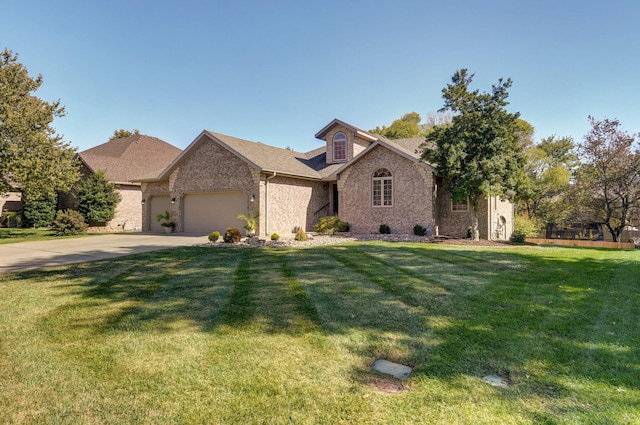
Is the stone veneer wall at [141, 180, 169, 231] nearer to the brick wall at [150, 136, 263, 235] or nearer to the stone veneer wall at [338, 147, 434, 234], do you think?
the brick wall at [150, 136, 263, 235]

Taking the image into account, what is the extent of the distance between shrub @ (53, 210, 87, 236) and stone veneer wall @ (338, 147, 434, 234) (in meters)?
15.4

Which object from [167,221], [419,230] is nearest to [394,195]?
[419,230]

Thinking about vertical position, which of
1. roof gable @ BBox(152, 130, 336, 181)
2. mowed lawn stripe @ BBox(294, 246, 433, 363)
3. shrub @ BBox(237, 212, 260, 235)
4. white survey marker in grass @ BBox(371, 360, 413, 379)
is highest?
roof gable @ BBox(152, 130, 336, 181)

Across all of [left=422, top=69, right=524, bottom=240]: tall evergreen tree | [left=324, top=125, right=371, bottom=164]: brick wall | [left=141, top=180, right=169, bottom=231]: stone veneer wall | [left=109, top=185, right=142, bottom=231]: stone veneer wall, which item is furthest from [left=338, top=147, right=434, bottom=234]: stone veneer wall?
[left=109, top=185, right=142, bottom=231]: stone veneer wall

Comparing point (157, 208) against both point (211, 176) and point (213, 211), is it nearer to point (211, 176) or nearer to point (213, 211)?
point (213, 211)

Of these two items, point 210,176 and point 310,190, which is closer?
point 210,176

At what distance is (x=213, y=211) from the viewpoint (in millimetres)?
20141

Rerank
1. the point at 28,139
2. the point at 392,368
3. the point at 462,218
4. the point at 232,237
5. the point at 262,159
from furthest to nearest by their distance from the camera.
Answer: the point at 28,139, the point at 262,159, the point at 462,218, the point at 232,237, the point at 392,368

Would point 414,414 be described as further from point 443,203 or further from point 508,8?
point 443,203

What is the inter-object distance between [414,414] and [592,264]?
896 cm

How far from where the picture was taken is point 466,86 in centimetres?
1531

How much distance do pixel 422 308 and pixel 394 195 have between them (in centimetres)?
1324

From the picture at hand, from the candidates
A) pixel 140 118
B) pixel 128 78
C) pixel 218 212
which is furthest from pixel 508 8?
pixel 140 118

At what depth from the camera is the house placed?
17781mm
